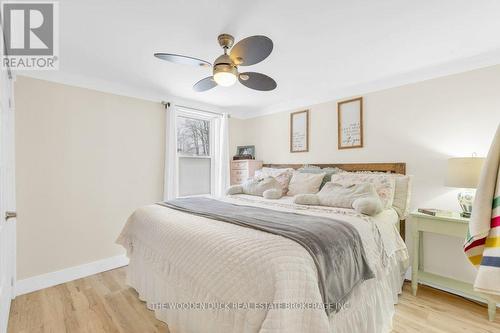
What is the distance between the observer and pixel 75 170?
274cm

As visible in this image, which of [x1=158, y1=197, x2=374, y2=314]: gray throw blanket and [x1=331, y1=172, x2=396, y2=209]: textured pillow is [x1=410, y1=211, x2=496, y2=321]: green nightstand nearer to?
[x1=331, y1=172, x2=396, y2=209]: textured pillow

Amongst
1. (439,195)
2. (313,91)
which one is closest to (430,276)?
(439,195)

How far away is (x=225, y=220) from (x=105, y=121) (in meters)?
2.28

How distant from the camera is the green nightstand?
204 cm

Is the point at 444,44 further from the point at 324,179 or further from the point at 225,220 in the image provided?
the point at 225,220

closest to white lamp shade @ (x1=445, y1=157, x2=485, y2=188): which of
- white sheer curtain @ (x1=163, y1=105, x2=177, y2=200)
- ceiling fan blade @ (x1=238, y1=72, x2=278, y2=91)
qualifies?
ceiling fan blade @ (x1=238, y1=72, x2=278, y2=91)

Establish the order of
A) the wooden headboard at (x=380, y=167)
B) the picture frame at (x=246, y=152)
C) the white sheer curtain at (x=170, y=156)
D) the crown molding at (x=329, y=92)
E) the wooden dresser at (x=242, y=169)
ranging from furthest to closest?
1. the picture frame at (x=246, y=152)
2. the wooden dresser at (x=242, y=169)
3. the white sheer curtain at (x=170, y=156)
4. the wooden headboard at (x=380, y=167)
5. the crown molding at (x=329, y=92)

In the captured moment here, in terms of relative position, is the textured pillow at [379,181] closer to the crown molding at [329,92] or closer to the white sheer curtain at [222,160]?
the crown molding at [329,92]

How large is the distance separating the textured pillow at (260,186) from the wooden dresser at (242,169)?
93 centimetres

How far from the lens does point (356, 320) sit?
153 cm

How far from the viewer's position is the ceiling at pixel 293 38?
1.62m

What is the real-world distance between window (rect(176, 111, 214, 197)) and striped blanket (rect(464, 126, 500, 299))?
3639mm

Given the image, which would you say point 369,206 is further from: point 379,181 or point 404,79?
point 404,79

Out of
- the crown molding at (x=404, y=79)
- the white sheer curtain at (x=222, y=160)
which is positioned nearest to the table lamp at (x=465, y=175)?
the crown molding at (x=404, y=79)
